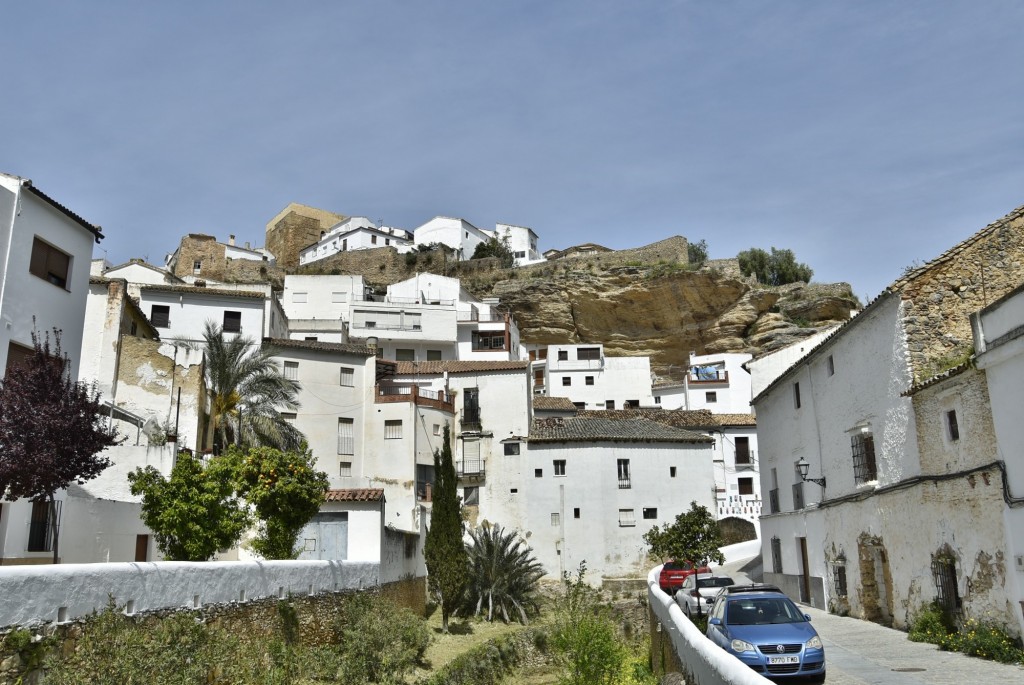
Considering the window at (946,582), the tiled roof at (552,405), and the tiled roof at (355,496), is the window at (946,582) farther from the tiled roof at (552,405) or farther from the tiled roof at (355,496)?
the tiled roof at (552,405)

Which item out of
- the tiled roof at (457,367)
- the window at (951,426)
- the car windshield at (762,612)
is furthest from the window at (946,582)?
the tiled roof at (457,367)

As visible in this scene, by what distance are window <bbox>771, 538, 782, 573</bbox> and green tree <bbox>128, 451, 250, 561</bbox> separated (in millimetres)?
18977

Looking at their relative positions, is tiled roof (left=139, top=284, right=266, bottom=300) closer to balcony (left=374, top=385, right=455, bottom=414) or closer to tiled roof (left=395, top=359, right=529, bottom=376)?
balcony (left=374, top=385, right=455, bottom=414)

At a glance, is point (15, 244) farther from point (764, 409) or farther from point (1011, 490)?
Result: point (764, 409)

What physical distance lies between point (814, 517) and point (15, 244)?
23.5 m

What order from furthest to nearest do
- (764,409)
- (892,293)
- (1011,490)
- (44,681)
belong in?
(764,409) < (892,293) < (1011,490) < (44,681)

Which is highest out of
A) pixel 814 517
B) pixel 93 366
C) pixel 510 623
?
pixel 93 366

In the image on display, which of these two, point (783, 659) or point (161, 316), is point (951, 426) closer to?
point (783, 659)

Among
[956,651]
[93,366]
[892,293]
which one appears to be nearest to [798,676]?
[956,651]

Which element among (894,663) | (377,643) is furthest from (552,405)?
(894,663)

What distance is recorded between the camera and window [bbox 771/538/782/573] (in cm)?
2925

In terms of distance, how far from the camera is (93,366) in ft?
104

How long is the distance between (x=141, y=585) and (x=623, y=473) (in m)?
31.3

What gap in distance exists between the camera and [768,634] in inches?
538
